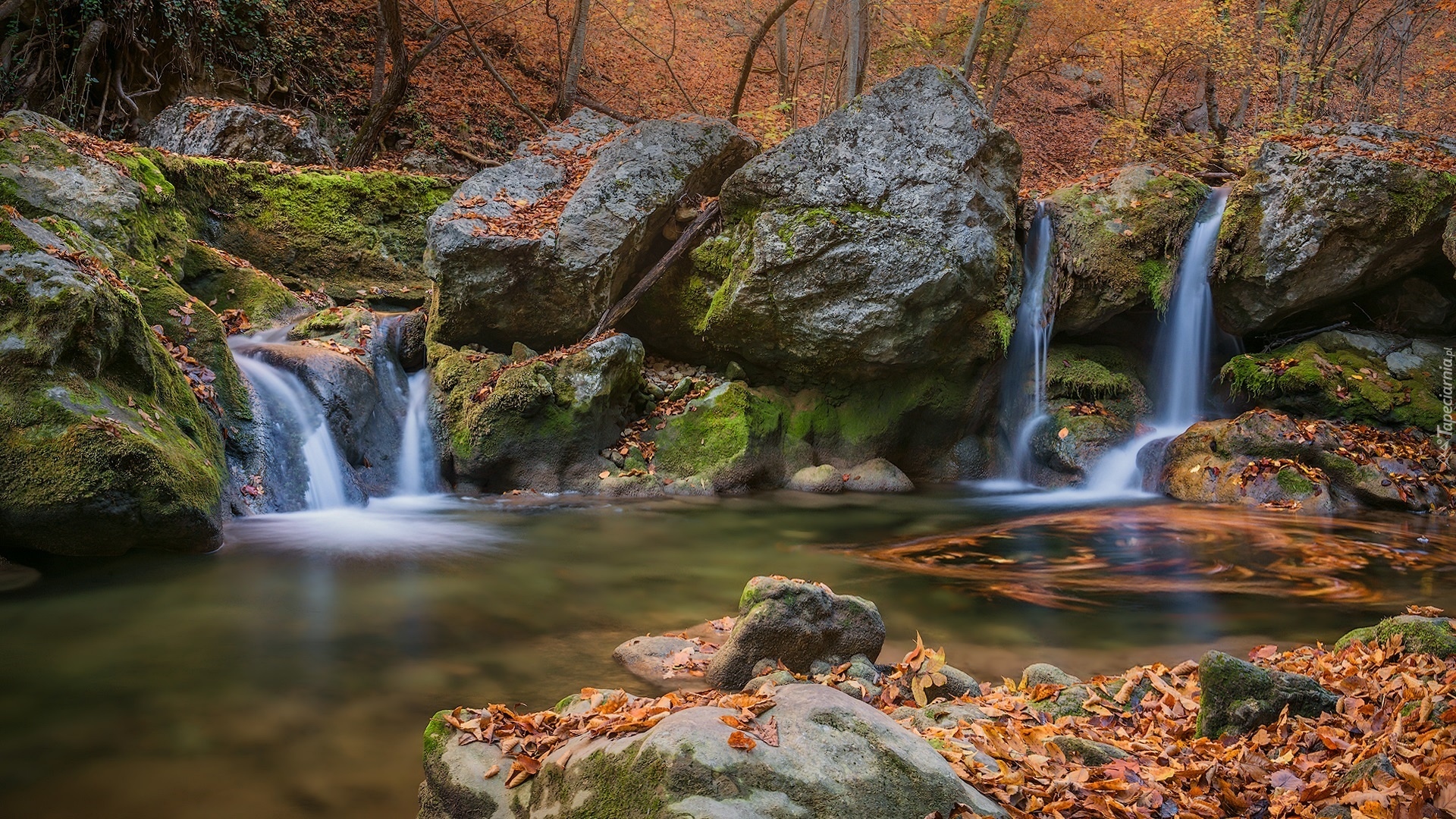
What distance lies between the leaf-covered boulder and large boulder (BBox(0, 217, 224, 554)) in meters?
6.02

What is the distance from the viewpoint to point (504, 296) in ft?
33.5

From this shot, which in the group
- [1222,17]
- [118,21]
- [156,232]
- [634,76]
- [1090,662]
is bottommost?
[1090,662]

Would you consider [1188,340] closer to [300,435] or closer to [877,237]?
[877,237]

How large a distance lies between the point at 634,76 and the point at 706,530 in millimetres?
17128

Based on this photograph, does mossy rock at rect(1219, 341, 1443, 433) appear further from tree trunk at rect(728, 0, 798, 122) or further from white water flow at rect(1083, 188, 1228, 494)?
tree trunk at rect(728, 0, 798, 122)

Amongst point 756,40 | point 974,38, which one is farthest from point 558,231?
point 974,38

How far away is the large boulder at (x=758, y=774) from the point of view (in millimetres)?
2074

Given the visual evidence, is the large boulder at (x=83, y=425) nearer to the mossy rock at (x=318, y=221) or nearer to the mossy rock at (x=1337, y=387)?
the mossy rock at (x=318, y=221)

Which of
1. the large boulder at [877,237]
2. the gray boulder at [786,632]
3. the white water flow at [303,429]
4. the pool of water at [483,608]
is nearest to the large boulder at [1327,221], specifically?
the large boulder at [877,237]

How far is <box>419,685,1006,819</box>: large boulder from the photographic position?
6.81 ft

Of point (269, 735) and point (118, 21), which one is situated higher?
point (118, 21)

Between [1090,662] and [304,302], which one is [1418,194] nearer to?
[1090,662]

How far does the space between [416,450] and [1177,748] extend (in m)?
8.32

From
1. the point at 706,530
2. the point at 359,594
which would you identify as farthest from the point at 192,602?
the point at 706,530
